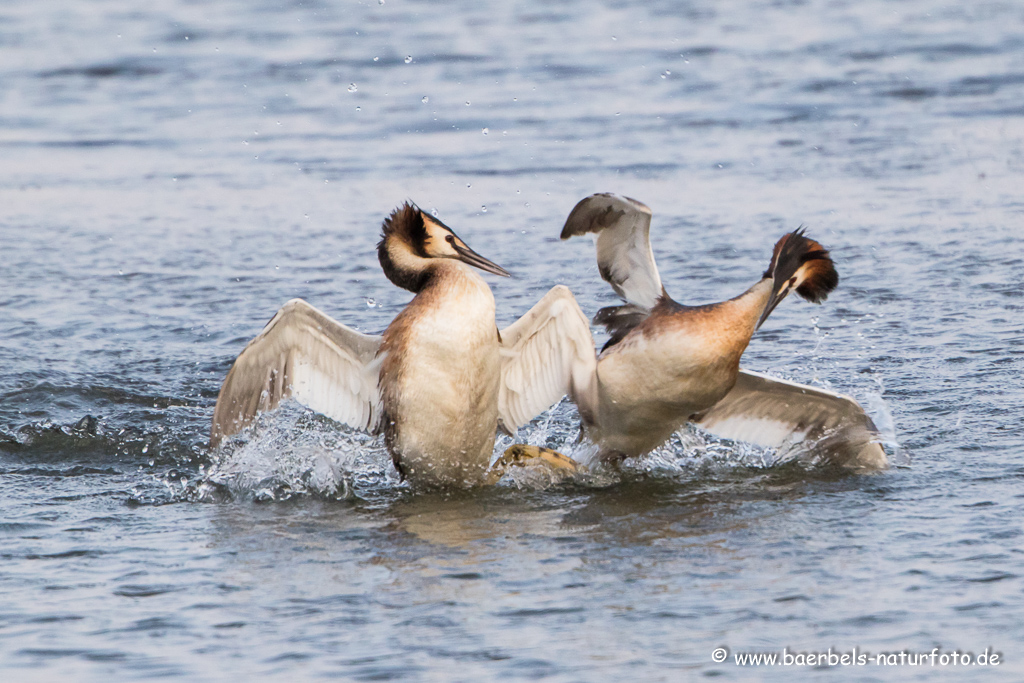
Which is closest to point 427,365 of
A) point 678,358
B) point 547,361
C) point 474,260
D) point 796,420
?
point 474,260

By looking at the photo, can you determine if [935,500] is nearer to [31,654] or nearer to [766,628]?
[766,628]

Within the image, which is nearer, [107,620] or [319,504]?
[107,620]

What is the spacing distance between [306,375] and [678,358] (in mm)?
2002

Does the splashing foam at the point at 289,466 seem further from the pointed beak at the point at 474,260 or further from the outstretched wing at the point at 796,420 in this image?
the outstretched wing at the point at 796,420

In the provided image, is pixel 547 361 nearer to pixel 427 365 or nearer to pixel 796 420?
pixel 427 365

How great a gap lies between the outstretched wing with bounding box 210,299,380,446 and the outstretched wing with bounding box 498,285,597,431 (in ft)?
2.37

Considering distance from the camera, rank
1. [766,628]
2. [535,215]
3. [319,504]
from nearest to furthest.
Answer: [766,628] → [319,504] → [535,215]

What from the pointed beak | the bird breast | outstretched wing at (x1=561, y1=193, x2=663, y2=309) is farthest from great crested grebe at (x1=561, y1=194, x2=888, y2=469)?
the bird breast

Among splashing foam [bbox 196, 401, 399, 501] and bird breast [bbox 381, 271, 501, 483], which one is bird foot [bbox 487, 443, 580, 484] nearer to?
bird breast [bbox 381, 271, 501, 483]

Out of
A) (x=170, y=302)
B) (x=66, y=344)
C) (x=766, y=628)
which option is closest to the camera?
(x=766, y=628)

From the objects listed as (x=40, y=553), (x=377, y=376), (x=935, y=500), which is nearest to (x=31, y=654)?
(x=40, y=553)

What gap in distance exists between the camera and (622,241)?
7207mm

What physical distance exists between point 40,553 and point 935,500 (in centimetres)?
411

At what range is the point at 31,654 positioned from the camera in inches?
197
